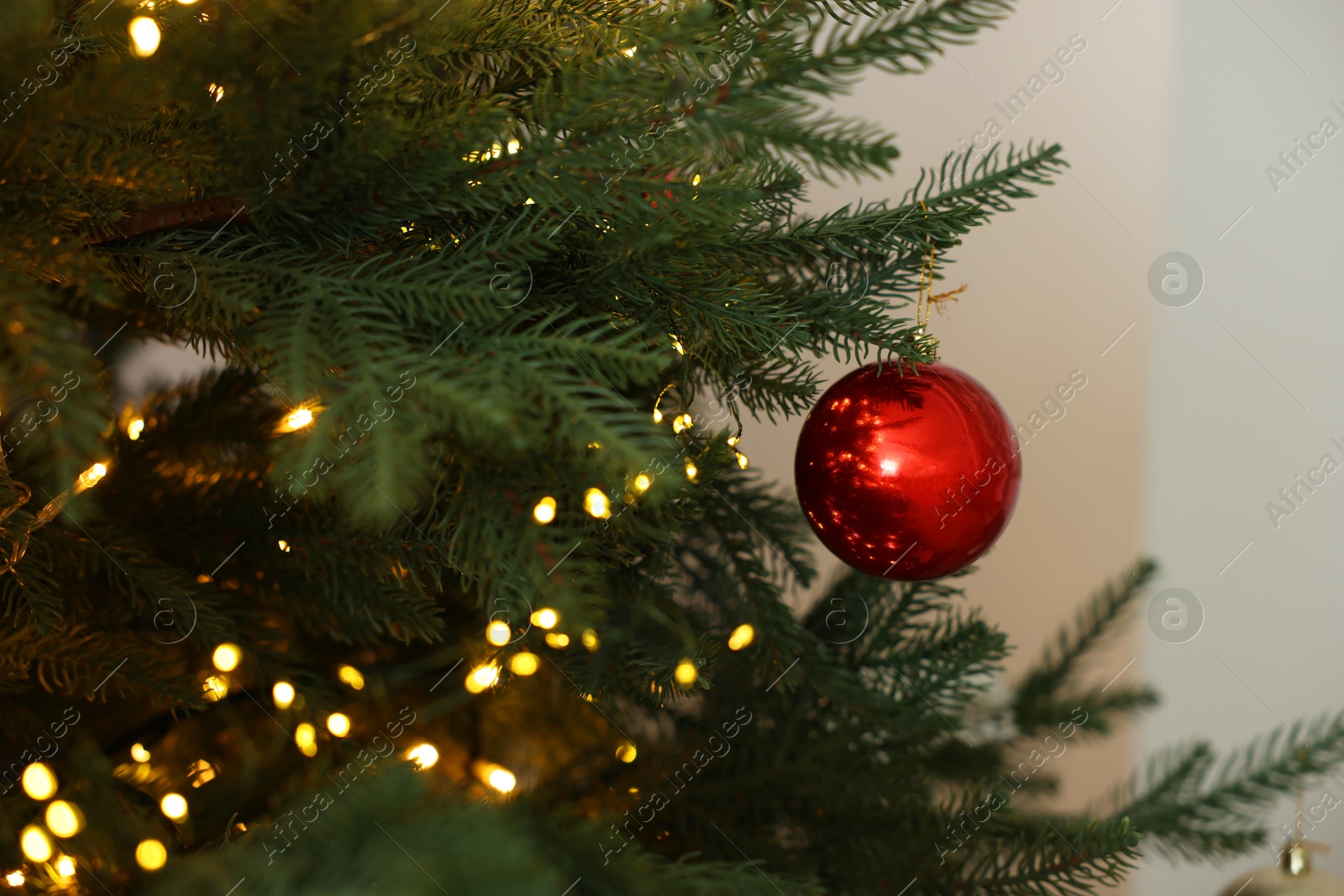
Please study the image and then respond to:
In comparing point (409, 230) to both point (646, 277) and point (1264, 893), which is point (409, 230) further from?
point (1264, 893)

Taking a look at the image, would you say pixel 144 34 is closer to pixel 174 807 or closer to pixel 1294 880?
pixel 174 807

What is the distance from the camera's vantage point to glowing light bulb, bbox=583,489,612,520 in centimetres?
24

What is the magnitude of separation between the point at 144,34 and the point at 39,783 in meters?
0.23

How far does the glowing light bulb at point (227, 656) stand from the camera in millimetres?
297

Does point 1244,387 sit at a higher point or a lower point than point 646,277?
higher

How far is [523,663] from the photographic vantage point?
31 cm

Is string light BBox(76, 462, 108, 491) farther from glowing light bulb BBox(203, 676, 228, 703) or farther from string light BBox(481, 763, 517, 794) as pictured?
string light BBox(481, 763, 517, 794)

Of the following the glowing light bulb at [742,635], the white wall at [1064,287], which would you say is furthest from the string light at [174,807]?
the white wall at [1064,287]

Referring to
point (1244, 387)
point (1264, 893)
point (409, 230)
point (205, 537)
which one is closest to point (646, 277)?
point (409, 230)

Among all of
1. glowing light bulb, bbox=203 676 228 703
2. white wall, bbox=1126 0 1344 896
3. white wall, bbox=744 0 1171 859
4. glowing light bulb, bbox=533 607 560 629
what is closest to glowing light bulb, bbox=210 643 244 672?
glowing light bulb, bbox=203 676 228 703

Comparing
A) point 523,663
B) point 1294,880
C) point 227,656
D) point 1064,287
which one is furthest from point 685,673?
point 1064,287

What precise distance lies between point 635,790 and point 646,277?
0.25 meters

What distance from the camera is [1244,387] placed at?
773mm

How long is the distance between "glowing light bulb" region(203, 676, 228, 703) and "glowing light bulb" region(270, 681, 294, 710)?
0.05 feet
